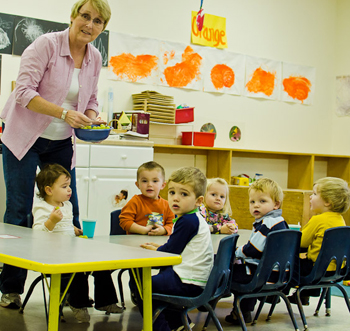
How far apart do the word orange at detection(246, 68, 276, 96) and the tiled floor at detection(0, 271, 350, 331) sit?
329 cm

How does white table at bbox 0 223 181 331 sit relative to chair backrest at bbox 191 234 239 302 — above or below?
above

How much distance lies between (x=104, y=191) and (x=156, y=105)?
1.06 m

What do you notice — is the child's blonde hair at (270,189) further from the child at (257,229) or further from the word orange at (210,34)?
the word orange at (210,34)

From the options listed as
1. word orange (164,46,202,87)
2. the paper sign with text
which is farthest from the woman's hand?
the paper sign with text

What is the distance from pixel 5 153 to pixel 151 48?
304cm

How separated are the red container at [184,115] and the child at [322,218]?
8.15 ft

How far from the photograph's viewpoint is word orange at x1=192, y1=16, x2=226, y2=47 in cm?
561

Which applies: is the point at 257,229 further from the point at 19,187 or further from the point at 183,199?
the point at 19,187

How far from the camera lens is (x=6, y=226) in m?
2.25

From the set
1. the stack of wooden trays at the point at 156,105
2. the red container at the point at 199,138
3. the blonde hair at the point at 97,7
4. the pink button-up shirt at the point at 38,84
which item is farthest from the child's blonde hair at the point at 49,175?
the red container at the point at 199,138

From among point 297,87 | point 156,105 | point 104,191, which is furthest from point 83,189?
point 297,87

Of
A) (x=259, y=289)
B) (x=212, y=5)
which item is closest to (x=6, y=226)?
(x=259, y=289)

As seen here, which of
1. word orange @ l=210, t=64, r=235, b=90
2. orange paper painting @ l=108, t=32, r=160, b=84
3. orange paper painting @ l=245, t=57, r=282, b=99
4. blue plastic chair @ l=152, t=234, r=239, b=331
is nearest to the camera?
blue plastic chair @ l=152, t=234, r=239, b=331

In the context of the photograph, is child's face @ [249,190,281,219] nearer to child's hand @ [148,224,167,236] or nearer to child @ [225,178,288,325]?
child @ [225,178,288,325]
